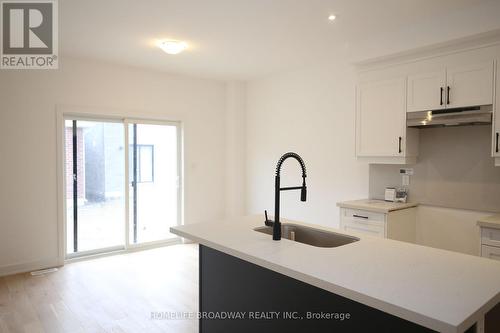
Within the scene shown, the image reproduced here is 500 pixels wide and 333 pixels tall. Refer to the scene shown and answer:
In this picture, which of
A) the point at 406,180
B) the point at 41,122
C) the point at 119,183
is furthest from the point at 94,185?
the point at 406,180

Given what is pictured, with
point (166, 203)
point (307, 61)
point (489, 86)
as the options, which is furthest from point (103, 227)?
point (489, 86)

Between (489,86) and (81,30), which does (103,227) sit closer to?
(81,30)

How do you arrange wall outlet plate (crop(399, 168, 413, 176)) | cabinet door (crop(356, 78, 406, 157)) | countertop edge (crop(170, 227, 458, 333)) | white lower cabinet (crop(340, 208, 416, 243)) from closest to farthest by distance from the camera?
countertop edge (crop(170, 227, 458, 333)) → white lower cabinet (crop(340, 208, 416, 243)) → cabinet door (crop(356, 78, 406, 157)) → wall outlet plate (crop(399, 168, 413, 176))

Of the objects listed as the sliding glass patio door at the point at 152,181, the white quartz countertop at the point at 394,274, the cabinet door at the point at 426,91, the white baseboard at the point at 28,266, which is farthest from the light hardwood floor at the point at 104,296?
the cabinet door at the point at 426,91

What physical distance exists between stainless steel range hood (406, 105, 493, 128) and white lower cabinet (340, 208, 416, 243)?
0.93m

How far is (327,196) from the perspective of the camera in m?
4.73

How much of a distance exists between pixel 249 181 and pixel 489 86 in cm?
380

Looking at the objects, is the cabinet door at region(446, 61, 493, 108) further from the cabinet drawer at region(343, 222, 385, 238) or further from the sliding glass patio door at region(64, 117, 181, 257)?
the sliding glass patio door at region(64, 117, 181, 257)

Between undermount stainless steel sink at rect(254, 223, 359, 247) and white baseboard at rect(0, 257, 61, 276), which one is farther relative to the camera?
Answer: white baseboard at rect(0, 257, 61, 276)

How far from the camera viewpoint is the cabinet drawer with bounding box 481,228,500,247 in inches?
109

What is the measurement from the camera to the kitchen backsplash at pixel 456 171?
10.7ft

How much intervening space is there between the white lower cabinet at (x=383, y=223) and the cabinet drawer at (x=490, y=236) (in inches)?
31.4

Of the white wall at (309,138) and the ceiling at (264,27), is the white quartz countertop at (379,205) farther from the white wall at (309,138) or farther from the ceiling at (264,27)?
the ceiling at (264,27)

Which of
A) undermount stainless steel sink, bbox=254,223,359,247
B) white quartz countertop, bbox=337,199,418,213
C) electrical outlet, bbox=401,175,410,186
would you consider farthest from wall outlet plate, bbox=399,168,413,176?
undermount stainless steel sink, bbox=254,223,359,247
